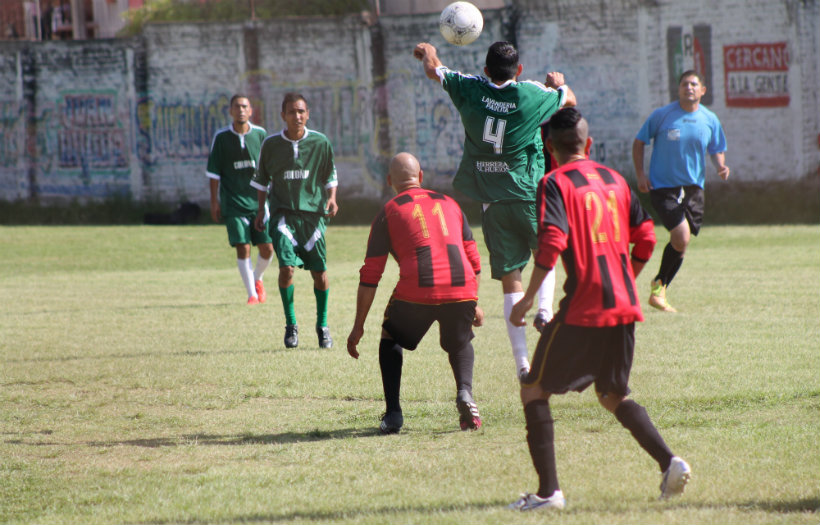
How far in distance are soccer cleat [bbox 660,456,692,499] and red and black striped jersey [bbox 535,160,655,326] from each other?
65 cm

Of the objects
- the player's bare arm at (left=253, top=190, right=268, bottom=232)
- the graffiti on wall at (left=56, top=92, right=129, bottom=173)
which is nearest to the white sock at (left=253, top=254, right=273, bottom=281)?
the player's bare arm at (left=253, top=190, right=268, bottom=232)

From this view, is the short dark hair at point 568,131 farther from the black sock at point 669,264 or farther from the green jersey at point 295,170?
the black sock at point 669,264

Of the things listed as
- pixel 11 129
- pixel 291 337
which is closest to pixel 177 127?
pixel 11 129

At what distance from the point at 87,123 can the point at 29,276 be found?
12100 mm

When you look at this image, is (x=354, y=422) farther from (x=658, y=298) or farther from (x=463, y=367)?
(x=658, y=298)

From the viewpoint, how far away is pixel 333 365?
8367 mm

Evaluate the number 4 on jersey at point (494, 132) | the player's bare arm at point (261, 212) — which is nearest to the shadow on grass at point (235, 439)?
the number 4 on jersey at point (494, 132)

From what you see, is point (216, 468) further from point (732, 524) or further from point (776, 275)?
point (776, 275)

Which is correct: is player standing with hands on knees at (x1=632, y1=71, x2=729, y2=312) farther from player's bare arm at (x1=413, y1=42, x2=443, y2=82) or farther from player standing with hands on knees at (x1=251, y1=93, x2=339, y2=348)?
player's bare arm at (x1=413, y1=42, x2=443, y2=82)

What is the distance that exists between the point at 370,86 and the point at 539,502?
22606 mm

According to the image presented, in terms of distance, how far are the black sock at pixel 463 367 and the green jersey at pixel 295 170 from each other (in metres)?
3.75

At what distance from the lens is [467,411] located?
6039mm

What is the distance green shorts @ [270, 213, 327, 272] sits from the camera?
9.48 meters

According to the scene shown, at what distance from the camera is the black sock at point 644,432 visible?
4.45m
